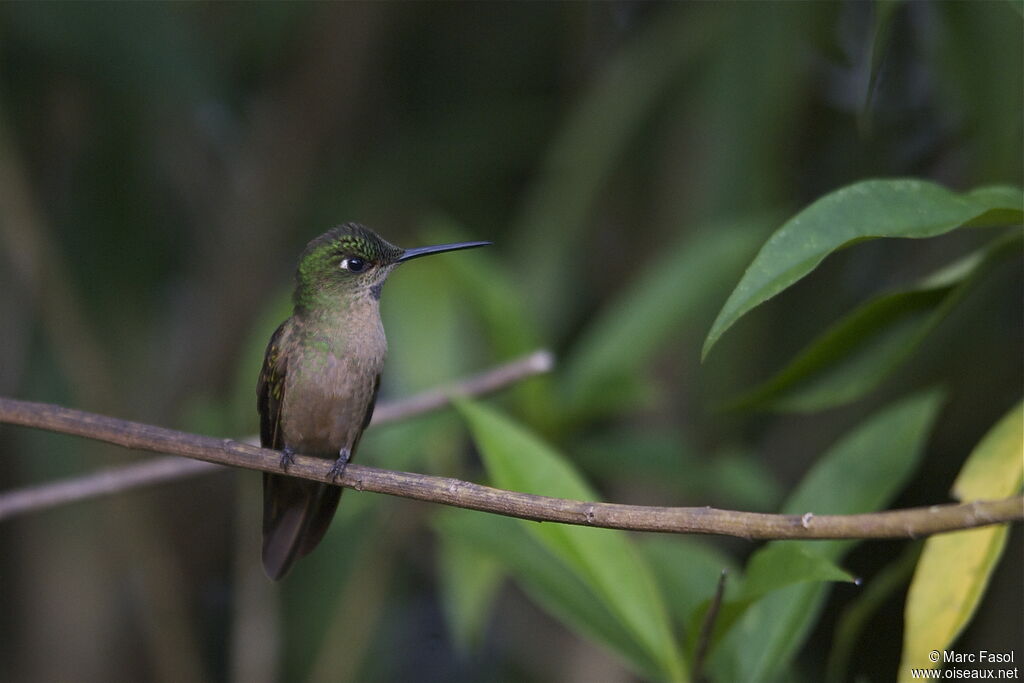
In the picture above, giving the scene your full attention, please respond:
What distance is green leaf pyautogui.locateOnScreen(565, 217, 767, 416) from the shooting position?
107 inches

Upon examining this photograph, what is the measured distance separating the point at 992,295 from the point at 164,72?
261 cm

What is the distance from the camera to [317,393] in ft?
7.84

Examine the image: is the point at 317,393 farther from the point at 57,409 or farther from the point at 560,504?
the point at 560,504

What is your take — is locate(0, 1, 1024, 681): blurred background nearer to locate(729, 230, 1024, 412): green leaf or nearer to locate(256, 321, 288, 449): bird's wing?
locate(256, 321, 288, 449): bird's wing

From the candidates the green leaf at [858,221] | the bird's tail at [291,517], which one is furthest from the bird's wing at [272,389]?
the green leaf at [858,221]

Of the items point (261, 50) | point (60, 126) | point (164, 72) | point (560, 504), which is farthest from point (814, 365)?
point (60, 126)

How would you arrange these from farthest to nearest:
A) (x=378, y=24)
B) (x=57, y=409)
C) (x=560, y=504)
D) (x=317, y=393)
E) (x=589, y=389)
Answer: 1. (x=378, y=24)
2. (x=589, y=389)
3. (x=317, y=393)
4. (x=57, y=409)
5. (x=560, y=504)

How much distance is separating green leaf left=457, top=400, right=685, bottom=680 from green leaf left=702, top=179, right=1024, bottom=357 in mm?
619

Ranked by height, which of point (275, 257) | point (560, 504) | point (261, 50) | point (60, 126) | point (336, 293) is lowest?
point (560, 504)

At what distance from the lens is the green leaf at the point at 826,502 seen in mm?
1912

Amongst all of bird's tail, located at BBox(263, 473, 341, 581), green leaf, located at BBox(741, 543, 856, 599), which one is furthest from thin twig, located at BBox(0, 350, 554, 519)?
green leaf, located at BBox(741, 543, 856, 599)

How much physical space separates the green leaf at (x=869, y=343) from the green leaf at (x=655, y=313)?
766 mm

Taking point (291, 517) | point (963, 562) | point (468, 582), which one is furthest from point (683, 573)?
point (291, 517)

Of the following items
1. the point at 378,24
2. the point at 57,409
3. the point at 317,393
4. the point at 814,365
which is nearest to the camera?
the point at 57,409
